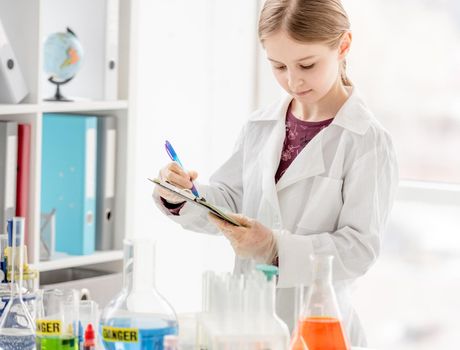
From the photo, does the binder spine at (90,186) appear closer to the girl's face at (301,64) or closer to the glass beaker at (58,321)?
the girl's face at (301,64)

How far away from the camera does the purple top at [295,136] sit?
7.41ft

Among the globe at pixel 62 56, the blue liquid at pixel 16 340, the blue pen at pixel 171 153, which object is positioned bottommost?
the blue liquid at pixel 16 340

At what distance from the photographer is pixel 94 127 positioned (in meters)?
2.97

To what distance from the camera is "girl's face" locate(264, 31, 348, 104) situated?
82.1 inches

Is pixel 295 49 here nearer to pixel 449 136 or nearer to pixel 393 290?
pixel 449 136

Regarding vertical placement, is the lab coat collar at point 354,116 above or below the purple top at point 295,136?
above

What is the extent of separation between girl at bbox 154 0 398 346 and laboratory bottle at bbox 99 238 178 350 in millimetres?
374

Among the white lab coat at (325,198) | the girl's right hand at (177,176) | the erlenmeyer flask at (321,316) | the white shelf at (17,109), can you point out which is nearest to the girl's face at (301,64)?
the white lab coat at (325,198)

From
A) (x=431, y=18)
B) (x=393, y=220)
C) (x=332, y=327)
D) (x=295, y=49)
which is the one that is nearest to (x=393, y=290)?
(x=393, y=220)

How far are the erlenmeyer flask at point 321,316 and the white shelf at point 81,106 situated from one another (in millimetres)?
1413

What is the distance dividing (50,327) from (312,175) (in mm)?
805

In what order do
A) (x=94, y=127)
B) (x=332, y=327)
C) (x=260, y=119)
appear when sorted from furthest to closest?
(x=94, y=127)
(x=260, y=119)
(x=332, y=327)

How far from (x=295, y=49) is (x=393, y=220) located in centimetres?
141

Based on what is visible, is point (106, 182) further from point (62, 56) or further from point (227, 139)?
point (227, 139)
